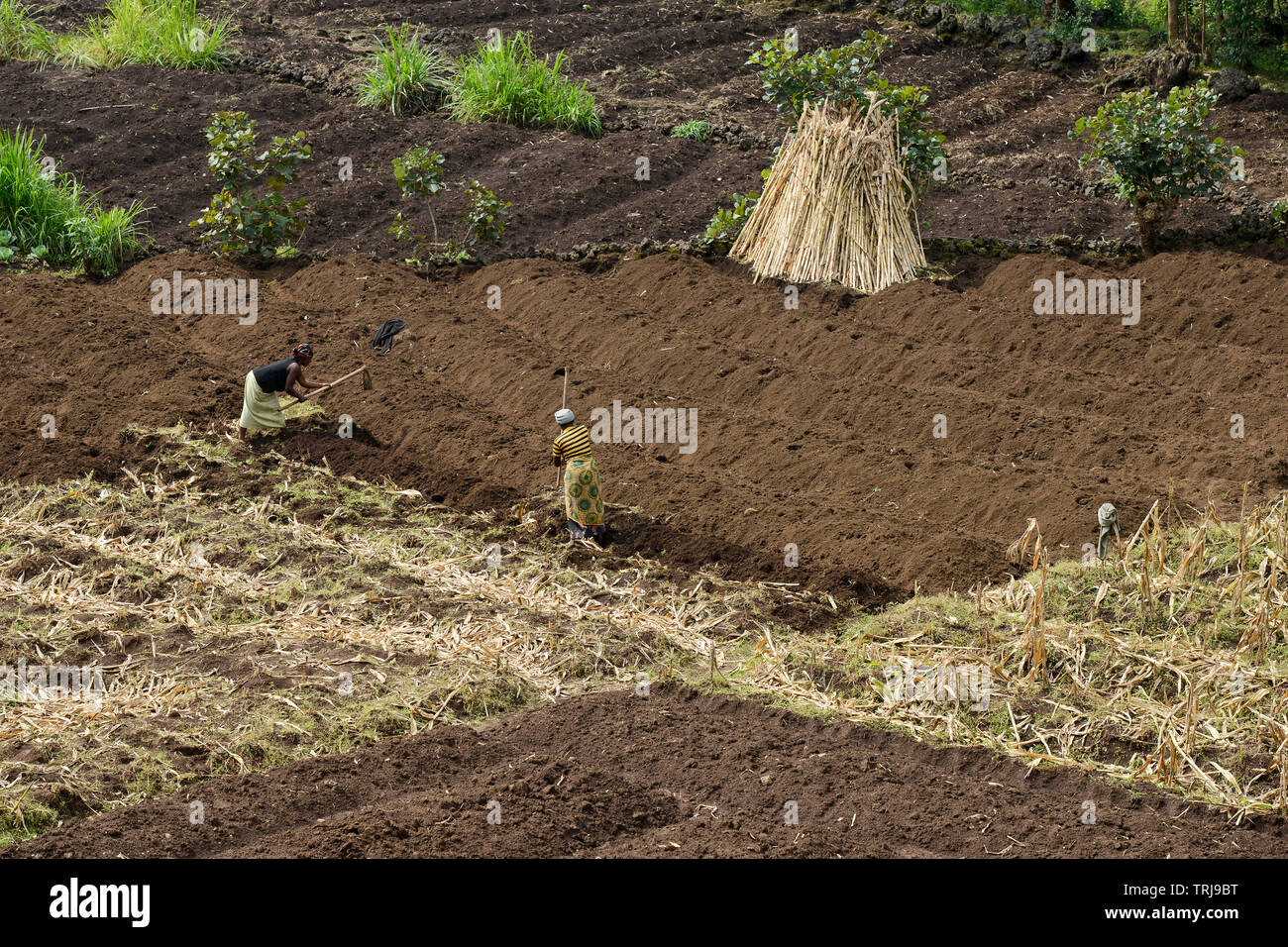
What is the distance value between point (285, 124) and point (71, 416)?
231 inches

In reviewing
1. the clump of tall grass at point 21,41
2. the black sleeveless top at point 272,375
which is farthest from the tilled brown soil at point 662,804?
the clump of tall grass at point 21,41

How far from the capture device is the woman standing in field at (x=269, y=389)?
8547mm

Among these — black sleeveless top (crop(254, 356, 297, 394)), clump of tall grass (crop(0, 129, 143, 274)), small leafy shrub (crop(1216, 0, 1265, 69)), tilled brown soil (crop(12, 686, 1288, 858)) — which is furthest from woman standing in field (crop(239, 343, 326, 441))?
small leafy shrub (crop(1216, 0, 1265, 69))

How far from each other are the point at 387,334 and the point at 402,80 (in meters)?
6.20

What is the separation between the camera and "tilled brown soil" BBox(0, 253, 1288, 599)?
7543mm

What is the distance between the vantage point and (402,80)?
47.1 feet

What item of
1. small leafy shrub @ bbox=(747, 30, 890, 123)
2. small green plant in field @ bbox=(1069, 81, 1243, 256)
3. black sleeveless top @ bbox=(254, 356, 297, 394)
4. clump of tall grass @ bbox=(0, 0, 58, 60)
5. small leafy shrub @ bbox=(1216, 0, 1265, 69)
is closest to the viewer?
black sleeveless top @ bbox=(254, 356, 297, 394)

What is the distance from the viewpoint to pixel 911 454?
26.8ft

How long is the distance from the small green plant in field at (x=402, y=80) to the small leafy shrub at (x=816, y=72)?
4.50m

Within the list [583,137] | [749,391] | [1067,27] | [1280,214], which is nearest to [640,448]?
[749,391]

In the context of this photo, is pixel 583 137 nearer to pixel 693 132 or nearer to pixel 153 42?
pixel 693 132

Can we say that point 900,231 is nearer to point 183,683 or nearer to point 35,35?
point 183,683

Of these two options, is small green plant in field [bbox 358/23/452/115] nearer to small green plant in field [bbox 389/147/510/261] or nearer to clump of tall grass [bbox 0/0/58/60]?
small green plant in field [bbox 389/147/510/261]

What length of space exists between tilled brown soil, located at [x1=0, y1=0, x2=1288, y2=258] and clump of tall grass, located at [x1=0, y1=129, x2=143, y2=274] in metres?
0.45
